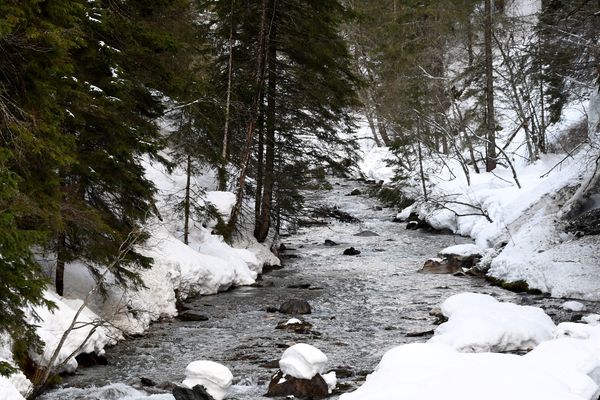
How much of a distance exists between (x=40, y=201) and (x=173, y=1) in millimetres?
7566

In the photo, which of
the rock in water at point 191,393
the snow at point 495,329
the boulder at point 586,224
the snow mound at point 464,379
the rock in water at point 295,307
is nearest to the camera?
the snow mound at point 464,379

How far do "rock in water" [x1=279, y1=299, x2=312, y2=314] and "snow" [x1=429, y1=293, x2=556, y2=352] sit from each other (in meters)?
4.11

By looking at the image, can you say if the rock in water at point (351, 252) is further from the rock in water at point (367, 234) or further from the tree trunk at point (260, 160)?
the rock in water at point (367, 234)

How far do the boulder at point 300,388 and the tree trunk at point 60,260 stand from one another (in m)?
4.78

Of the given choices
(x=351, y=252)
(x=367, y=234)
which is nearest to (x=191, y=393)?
(x=351, y=252)

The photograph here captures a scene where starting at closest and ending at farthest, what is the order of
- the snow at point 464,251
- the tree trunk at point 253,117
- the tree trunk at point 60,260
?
the tree trunk at point 60,260 < the snow at point 464,251 < the tree trunk at point 253,117

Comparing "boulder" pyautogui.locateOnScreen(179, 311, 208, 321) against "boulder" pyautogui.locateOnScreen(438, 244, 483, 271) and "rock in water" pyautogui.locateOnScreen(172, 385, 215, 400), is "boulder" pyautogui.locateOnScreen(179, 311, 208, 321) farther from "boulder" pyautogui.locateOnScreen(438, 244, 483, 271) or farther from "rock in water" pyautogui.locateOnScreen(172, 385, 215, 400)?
"boulder" pyautogui.locateOnScreen(438, 244, 483, 271)

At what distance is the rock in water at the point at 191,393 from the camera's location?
28.9 ft

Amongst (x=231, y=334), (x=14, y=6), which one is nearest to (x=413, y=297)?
(x=231, y=334)

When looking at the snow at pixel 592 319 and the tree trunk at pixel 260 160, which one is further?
the tree trunk at pixel 260 160

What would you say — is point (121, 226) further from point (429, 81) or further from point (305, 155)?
point (429, 81)

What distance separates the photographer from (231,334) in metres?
13.1

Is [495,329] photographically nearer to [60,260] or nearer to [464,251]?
[60,260]

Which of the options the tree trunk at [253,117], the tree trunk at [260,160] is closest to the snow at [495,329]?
the tree trunk at [253,117]
